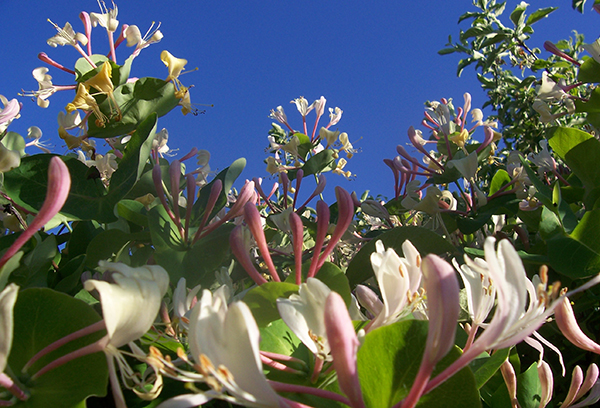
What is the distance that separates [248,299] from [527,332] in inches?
15.0

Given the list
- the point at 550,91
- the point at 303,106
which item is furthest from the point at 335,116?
the point at 550,91

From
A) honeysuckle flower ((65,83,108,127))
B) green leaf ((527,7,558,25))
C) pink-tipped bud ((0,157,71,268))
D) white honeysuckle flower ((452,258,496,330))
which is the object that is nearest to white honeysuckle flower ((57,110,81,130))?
honeysuckle flower ((65,83,108,127))

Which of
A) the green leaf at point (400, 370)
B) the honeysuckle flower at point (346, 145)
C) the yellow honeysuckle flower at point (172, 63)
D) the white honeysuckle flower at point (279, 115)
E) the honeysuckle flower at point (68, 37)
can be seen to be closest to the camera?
the green leaf at point (400, 370)

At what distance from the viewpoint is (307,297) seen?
566 millimetres

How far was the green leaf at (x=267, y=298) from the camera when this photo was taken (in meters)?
0.66

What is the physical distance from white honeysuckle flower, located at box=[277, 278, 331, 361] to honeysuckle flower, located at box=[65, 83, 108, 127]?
86cm

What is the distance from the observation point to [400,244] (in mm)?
990

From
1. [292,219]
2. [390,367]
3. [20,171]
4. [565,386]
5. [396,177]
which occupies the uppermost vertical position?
[396,177]

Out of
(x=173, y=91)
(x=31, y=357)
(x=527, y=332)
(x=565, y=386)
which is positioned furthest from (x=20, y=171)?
(x=565, y=386)

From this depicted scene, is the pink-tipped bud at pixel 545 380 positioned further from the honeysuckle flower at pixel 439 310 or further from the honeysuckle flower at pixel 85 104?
the honeysuckle flower at pixel 85 104

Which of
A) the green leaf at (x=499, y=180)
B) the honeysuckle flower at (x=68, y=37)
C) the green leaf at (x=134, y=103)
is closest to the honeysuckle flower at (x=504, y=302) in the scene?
the green leaf at (x=134, y=103)

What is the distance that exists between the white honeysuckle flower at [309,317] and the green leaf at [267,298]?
0.09 m

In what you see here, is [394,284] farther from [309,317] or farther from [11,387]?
[11,387]

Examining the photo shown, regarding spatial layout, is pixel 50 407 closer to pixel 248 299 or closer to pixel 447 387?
pixel 248 299
